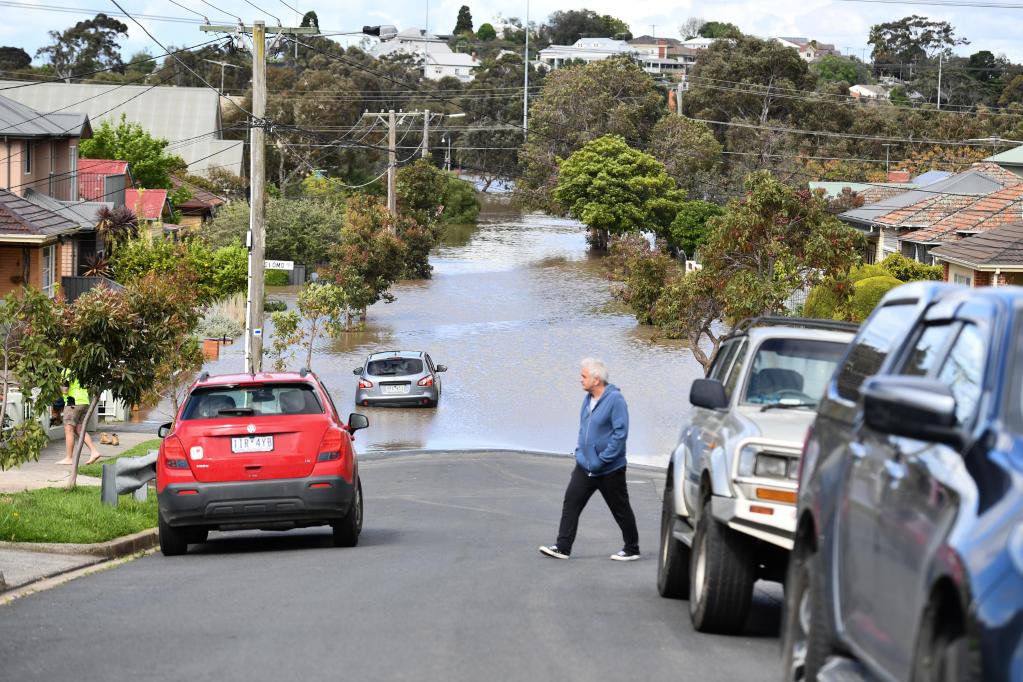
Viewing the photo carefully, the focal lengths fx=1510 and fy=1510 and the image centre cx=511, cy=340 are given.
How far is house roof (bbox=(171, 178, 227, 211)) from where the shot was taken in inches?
3068

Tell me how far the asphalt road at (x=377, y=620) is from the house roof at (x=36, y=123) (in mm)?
33140

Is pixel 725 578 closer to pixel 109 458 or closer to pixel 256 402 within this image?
pixel 256 402

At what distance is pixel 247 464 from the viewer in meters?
14.0

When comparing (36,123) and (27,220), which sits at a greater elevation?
(36,123)

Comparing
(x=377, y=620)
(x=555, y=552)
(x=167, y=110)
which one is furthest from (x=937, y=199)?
(x=167, y=110)

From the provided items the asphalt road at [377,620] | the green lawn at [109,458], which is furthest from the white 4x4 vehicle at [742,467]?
the green lawn at [109,458]

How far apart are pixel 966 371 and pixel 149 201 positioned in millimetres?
66004

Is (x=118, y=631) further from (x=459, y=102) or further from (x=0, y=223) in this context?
(x=459, y=102)

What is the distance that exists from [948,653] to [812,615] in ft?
6.10

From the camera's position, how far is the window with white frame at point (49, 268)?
A: 42.5m

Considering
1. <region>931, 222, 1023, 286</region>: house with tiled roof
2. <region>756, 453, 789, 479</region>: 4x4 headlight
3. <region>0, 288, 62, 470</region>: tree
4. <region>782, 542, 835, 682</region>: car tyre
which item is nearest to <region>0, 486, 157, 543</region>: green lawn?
<region>0, 288, 62, 470</region>: tree

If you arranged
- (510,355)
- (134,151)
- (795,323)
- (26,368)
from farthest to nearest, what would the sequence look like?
(134,151)
(510,355)
(26,368)
(795,323)

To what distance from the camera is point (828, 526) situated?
19.4 feet

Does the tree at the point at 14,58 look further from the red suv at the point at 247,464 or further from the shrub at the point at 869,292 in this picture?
the red suv at the point at 247,464
